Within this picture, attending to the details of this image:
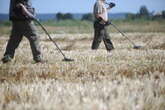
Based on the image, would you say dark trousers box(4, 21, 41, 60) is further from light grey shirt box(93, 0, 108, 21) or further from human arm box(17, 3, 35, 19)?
light grey shirt box(93, 0, 108, 21)

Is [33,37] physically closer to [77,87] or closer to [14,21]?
[14,21]

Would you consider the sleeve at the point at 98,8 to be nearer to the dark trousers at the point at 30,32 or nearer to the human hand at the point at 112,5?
the human hand at the point at 112,5

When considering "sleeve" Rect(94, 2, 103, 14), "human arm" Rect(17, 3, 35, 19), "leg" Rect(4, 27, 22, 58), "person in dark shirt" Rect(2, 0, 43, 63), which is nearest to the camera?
"human arm" Rect(17, 3, 35, 19)

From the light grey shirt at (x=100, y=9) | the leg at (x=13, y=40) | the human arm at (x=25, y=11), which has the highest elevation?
Result: the human arm at (x=25, y=11)

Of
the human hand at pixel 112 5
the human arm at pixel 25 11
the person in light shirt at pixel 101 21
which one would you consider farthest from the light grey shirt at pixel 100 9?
the human arm at pixel 25 11

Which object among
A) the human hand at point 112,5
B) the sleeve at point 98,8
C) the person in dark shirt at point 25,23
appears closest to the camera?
the person in dark shirt at point 25,23

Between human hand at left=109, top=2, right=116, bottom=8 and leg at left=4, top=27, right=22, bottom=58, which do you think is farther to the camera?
human hand at left=109, top=2, right=116, bottom=8

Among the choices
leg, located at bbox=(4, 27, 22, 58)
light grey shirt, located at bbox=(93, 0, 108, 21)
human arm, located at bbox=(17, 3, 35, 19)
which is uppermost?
Answer: human arm, located at bbox=(17, 3, 35, 19)

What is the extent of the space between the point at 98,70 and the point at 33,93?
2.74m

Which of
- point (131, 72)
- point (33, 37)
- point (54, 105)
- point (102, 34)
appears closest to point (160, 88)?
point (54, 105)

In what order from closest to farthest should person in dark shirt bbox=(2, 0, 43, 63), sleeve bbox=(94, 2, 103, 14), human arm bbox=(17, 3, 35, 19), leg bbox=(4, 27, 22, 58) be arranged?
human arm bbox=(17, 3, 35, 19), person in dark shirt bbox=(2, 0, 43, 63), leg bbox=(4, 27, 22, 58), sleeve bbox=(94, 2, 103, 14)

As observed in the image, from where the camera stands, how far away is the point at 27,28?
9398 millimetres

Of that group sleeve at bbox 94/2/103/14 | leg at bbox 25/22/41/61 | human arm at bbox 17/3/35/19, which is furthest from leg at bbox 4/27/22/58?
sleeve at bbox 94/2/103/14

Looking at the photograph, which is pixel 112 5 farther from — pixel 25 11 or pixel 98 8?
pixel 25 11
